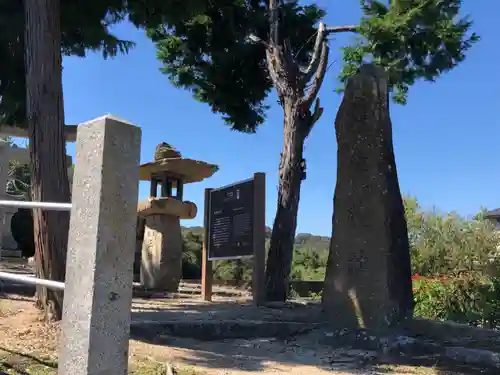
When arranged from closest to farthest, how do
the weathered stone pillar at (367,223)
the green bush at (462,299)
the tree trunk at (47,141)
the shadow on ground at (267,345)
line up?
1. the shadow on ground at (267,345)
2. the tree trunk at (47,141)
3. the weathered stone pillar at (367,223)
4. the green bush at (462,299)

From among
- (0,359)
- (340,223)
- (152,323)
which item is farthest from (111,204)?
(340,223)

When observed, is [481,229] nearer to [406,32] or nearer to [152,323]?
[406,32]

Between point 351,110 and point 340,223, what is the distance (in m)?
1.42

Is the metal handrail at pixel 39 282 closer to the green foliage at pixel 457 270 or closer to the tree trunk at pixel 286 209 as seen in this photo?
the tree trunk at pixel 286 209

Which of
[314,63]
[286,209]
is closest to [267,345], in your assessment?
[286,209]

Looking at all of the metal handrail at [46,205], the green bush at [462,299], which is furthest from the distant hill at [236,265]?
the metal handrail at [46,205]

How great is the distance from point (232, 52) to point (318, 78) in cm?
231

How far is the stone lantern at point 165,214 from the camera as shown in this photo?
12031 millimetres

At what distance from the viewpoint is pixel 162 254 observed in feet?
39.4

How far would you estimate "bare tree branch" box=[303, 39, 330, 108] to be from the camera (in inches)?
434

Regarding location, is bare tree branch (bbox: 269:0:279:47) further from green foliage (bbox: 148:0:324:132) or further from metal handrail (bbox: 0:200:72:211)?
metal handrail (bbox: 0:200:72:211)

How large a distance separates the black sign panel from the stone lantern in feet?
5.65

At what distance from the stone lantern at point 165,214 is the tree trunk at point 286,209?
7.19 feet

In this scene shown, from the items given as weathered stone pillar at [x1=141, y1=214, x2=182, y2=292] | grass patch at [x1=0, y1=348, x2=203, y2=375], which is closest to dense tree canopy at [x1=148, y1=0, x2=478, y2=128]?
weathered stone pillar at [x1=141, y1=214, x2=182, y2=292]
